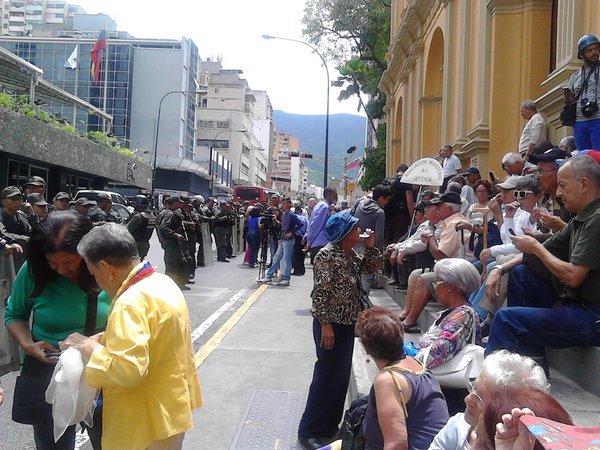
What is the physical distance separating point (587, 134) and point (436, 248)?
77.9 inches

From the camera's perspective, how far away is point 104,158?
3450 centimetres

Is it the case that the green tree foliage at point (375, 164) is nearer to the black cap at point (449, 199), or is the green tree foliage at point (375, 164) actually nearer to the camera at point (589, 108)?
the black cap at point (449, 199)

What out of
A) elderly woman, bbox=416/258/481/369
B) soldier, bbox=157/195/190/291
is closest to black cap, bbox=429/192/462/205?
elderly woman, bbox=416/258/481/369

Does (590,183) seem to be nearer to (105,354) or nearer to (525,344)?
(525,344)

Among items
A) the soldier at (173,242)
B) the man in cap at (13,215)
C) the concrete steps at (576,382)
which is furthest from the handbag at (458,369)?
the soldier at (173,242)

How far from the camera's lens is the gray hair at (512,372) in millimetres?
A: 2055

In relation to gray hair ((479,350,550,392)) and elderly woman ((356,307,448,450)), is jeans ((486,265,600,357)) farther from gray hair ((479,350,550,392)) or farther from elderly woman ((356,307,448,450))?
gray hair ((479,350,550,392))

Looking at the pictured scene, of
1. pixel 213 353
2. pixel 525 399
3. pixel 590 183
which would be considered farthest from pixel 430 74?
pixel 525 399

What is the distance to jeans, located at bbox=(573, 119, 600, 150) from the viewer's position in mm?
6035

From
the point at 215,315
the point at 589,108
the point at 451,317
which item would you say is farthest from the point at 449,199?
the point at 215,315

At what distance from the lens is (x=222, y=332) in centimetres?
828

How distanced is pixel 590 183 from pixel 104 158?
33501 mm

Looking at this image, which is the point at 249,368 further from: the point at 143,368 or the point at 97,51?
the point at 97,51

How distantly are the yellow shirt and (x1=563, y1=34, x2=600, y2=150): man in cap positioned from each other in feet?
16.6
